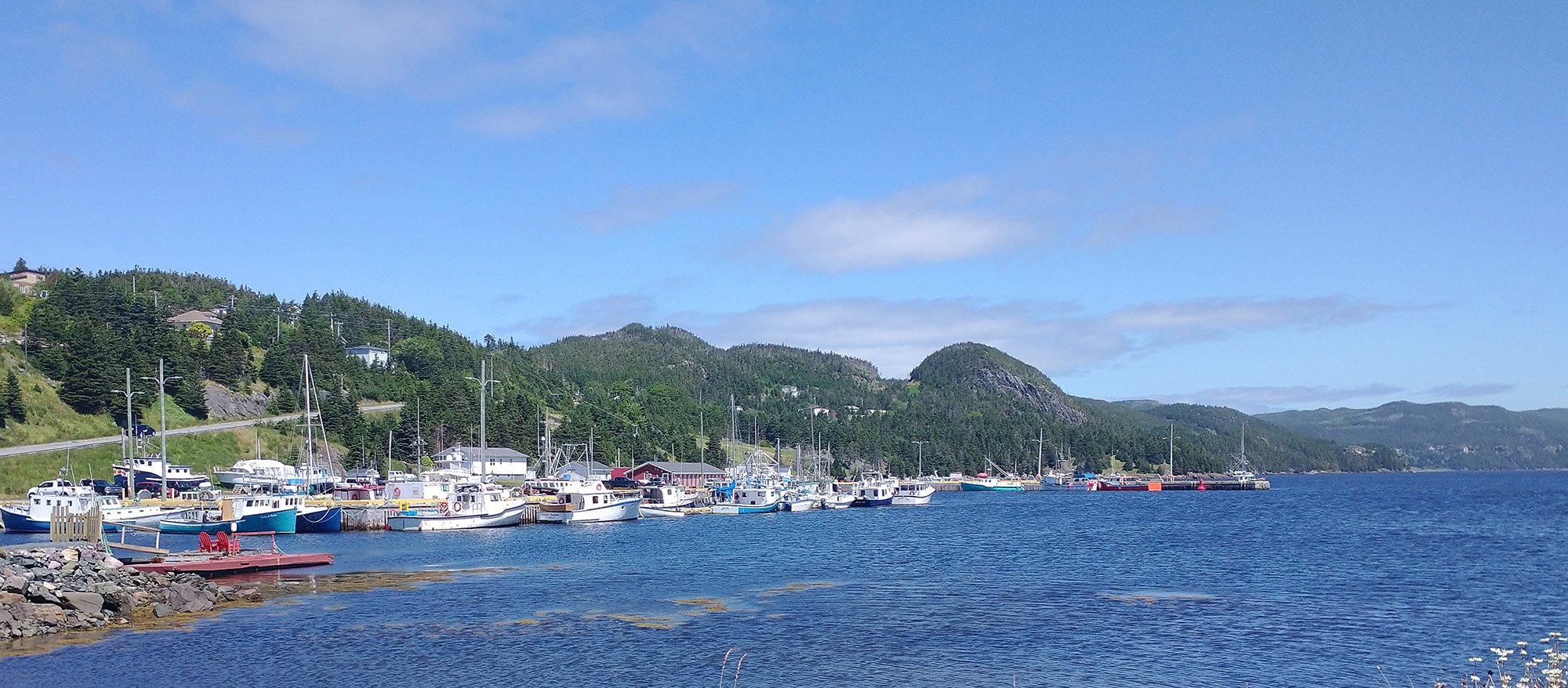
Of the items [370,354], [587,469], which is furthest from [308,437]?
[370,354]

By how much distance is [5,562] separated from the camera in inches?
1668

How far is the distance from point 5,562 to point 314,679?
19670mm

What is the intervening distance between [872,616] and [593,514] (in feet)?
203

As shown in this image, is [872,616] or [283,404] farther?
[283,404]

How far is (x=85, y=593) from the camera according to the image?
39594mm

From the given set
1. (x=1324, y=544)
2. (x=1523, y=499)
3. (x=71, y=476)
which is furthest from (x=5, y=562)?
(x=1523, y=499)

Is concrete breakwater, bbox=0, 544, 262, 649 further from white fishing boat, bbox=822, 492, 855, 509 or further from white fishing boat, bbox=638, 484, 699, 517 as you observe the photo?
white fishing boat, bbox=822, 492, 855, 509

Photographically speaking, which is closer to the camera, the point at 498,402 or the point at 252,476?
the point at 252,476

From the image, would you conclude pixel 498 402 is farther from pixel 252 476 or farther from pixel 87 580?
pixel 87 580

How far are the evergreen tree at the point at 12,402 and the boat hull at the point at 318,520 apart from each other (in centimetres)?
4237

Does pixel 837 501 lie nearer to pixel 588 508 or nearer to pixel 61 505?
pixel 588 508

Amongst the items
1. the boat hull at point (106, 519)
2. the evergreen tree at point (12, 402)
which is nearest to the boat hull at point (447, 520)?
the boat hull at point (106, 519)

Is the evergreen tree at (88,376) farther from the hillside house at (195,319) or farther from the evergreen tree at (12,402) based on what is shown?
the hillside house at (195,319)

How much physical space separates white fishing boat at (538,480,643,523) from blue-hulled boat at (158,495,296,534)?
2309 centimetres
